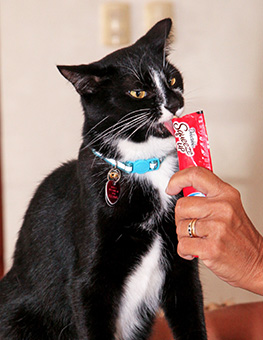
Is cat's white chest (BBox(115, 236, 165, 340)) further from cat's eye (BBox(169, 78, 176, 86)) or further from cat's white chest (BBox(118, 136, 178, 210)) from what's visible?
cat's eye (BBox(169, 78, 176, 86))

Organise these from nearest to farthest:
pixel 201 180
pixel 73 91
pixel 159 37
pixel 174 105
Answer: pixel 201 180
pixel 174 105
pixel 159 37
pixel 73 91

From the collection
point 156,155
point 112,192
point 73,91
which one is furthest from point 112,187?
point 73,91

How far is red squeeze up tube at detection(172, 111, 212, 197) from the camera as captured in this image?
3.10ft

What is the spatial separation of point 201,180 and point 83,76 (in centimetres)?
34

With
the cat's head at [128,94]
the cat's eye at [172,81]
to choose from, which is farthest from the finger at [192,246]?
the cat's eye at [172,81]

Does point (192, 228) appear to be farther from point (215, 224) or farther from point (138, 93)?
point (138, 93)

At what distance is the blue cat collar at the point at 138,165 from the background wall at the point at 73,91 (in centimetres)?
118

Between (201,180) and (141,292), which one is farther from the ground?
(201,180)

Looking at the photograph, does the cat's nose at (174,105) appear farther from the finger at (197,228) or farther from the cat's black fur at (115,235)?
the finger at (197,228)

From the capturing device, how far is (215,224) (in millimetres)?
934

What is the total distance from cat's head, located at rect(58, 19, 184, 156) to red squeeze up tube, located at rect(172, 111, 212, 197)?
11cm

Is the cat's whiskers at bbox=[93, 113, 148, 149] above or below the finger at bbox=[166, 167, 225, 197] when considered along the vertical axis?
above

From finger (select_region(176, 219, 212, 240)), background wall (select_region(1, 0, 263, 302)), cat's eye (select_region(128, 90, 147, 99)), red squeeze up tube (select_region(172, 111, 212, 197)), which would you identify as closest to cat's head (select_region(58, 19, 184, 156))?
cat's eye (select_region(128, 90, 147, 99))

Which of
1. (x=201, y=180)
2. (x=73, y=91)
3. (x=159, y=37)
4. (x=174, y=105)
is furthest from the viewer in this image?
(x=73, y=91)
